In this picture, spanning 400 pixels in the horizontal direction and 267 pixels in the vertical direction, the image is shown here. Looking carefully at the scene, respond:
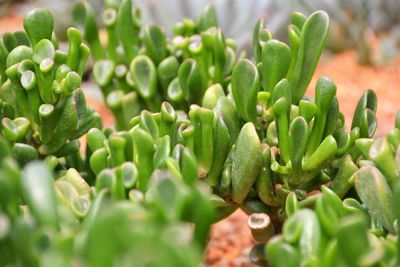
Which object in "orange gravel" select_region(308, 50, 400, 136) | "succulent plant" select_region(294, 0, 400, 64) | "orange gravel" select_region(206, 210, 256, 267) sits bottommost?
"orange gravel" select_region(308, 50, 400, 136)

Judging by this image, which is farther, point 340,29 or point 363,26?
point 340,29

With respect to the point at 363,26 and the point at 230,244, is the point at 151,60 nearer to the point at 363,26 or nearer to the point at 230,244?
the point at 230,244

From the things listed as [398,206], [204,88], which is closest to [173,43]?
[204,88]

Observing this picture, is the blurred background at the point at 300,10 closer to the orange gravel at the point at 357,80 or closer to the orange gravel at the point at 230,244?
the orange gravel at the point at 357,80

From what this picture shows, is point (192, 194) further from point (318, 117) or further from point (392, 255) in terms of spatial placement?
point (318, 117)

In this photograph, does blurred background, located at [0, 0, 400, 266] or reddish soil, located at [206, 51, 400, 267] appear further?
blurred background, located at [0, 0, 400, 266]

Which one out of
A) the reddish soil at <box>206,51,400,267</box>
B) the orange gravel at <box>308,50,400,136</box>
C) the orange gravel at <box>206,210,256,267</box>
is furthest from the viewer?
the orange gravel at <box>308,50,400,136</box>

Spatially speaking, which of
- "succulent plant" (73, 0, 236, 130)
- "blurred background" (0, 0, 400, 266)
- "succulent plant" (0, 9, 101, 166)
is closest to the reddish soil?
"blurred background" (0, 0, 400, 266)

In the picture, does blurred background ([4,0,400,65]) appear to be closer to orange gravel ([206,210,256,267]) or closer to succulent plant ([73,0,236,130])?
orange gravel ([206,210,256,267])

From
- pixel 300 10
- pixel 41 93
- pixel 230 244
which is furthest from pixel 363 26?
pixel 41 93
